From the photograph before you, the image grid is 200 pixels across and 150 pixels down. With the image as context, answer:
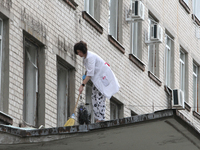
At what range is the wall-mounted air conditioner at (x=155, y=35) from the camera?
2407 cm

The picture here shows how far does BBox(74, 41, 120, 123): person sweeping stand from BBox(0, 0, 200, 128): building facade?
1762 millimetres

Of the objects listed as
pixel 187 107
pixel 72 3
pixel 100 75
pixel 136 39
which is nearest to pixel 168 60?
pixel 187 107

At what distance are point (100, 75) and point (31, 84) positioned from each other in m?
2.71

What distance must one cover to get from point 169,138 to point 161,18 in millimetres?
13963

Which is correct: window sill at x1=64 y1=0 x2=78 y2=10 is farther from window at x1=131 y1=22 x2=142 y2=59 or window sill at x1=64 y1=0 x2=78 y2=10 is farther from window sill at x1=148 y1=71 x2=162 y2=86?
window sill at x1=148 y1=71 x2=162 y2=86

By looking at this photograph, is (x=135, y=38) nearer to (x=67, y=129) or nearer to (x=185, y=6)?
(x=185, y=6)

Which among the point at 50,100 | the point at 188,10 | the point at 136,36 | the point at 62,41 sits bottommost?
the point at 50,100

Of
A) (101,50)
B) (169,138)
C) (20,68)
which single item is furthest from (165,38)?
(169,138)

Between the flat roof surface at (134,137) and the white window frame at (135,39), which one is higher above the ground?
the white window frame at (135,39)

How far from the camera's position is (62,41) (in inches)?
685

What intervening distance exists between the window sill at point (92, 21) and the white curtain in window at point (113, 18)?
1623 mm

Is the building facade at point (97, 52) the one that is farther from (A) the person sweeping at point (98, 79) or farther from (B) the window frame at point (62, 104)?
(A) the person sweeping at point (98, 79)

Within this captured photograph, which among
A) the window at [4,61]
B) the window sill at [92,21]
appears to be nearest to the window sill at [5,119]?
the window at [4,61]

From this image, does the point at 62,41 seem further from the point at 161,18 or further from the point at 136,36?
the point at 161,18
